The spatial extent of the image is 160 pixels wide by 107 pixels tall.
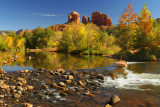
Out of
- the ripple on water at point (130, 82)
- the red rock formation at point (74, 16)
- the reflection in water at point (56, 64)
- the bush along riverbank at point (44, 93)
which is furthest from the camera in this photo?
the red rock formation at point (74, 16)

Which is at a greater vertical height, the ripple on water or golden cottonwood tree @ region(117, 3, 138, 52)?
golden cottonwood tree @ region(117, 3, 138, 52)

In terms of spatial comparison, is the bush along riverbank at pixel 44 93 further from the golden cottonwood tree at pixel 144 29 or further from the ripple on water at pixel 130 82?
the golden cottonwood tree at pixel 144 29

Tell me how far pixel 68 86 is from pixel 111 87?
2.37 metres

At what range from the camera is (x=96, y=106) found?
495cm

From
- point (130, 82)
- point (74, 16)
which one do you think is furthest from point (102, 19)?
point (130, 82)

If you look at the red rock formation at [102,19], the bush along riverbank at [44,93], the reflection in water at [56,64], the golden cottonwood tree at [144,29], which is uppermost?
the red rock formation at [102,19]

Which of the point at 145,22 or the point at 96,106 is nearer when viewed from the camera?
the point at 96,106

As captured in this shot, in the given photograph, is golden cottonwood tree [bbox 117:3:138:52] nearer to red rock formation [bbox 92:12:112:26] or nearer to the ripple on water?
the ripple on water

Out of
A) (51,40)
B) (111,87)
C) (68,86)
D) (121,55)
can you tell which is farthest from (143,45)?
(51,40)

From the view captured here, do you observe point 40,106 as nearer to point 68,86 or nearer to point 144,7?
point 68,86

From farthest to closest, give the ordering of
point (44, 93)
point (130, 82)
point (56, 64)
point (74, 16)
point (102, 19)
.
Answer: point (74, 16) → point (102, 19) → point (56, 64) → point (130, 82) → point (44, 93)

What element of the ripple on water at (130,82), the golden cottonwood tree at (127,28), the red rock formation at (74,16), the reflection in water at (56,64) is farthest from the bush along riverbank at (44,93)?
the red rock formation at (74,16)

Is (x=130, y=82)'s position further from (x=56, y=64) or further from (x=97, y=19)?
(x=97, y=19)

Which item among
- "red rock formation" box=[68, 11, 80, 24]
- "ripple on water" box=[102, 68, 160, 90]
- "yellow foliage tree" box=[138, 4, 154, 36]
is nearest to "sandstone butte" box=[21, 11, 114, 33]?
"red rock formation" box=[68, 11, 80, 24]
